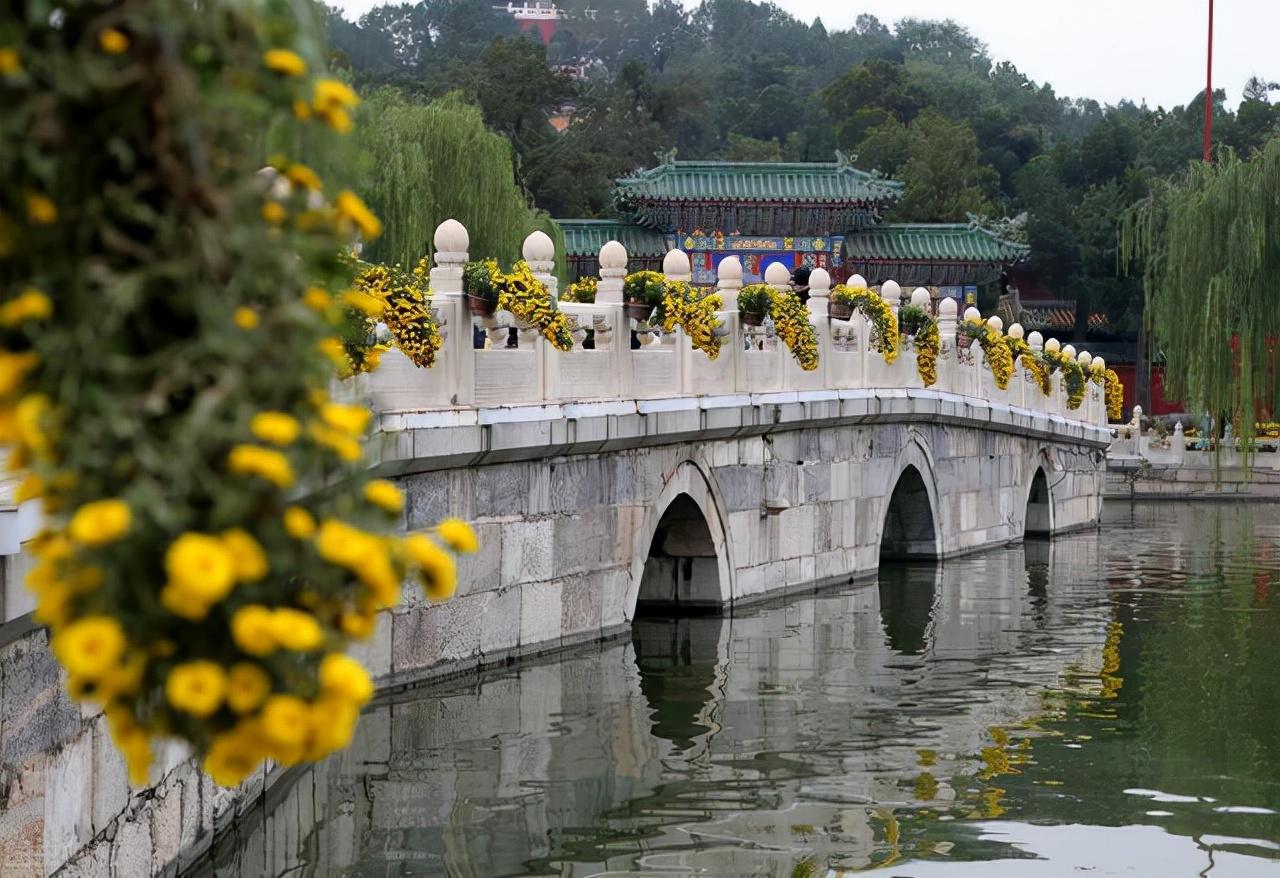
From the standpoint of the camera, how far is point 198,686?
1712 mm

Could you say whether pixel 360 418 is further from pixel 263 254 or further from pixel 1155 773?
pixel 1155 773

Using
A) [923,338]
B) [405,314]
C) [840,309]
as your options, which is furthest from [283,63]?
[923,338]

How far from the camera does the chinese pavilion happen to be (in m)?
30.5

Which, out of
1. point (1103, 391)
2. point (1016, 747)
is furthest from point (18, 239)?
point (1103, 391)

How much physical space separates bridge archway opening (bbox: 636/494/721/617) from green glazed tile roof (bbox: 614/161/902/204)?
1799 centimetres

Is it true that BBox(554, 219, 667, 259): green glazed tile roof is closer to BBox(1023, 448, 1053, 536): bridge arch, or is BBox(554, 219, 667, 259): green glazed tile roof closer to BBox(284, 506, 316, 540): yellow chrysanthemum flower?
BBox(1023, 448, 1053, 536): bridge arch

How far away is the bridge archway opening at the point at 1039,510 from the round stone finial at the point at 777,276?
8.30m

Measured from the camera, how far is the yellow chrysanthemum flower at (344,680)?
1.70 meters

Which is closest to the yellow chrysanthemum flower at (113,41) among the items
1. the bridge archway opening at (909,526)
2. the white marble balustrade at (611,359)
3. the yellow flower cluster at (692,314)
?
the white marble balustrade at (611,359)

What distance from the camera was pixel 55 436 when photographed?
5.75ft

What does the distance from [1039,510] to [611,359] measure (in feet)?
37.6

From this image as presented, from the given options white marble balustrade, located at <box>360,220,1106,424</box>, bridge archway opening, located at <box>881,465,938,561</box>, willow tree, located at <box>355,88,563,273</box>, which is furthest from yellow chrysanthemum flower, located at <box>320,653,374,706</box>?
willow tree, located at <box>355,88,563,273</box>

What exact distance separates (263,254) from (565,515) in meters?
8.66

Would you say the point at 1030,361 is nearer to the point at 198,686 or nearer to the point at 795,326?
the point at 795,326
